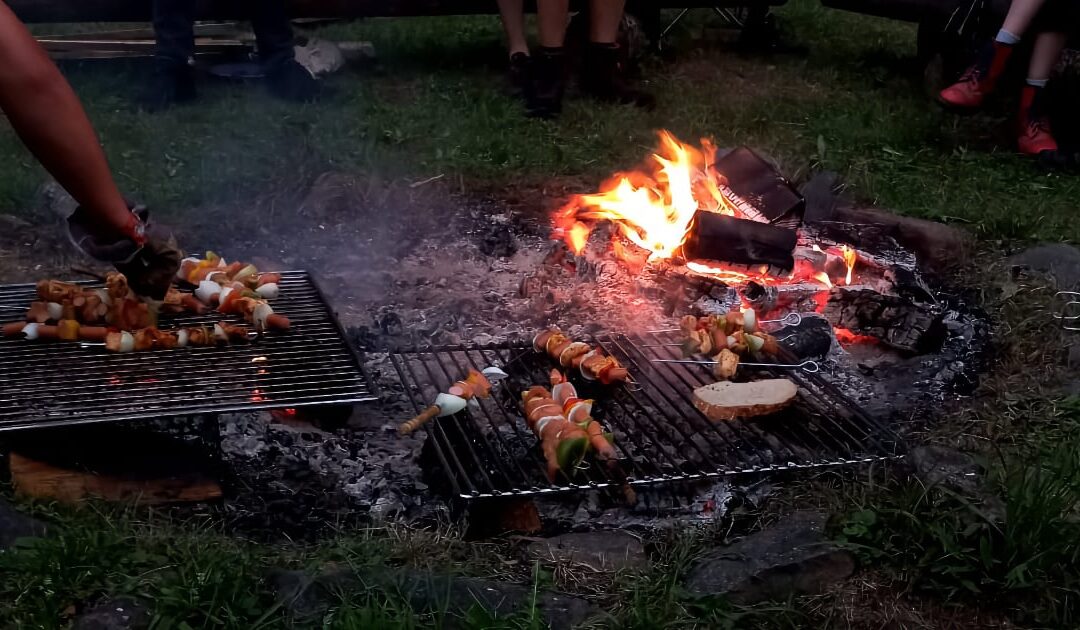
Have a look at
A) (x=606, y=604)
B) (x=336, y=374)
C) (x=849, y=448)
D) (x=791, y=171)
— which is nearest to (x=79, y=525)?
(x=336, y=374)

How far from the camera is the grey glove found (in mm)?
2688

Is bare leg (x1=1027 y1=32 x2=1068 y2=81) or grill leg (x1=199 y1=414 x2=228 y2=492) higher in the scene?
bare leg (x1=1027 y1=32 x2=1068 y2=81)

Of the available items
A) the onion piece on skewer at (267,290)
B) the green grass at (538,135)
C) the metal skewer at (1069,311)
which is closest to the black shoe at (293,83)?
the green grass at (538,135)

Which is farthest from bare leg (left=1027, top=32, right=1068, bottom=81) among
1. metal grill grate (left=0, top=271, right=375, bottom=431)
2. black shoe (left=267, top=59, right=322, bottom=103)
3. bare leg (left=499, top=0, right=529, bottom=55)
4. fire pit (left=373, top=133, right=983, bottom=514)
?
metal grill grate (left=0, top=271, right=375, bottom=431)

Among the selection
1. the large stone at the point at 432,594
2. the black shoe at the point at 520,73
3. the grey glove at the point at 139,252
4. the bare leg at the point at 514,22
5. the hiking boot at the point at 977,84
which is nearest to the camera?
the large stone at the point at 432,594

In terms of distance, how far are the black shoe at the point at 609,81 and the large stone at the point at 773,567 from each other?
4346 millimetres

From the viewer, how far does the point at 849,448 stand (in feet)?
9.35

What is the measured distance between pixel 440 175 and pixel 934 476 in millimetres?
3131

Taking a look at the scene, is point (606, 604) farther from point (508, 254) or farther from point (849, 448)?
point (508, 254)

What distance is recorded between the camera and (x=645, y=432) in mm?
2951

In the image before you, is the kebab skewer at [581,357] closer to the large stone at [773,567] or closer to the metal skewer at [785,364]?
the metal skewer at [785,364]

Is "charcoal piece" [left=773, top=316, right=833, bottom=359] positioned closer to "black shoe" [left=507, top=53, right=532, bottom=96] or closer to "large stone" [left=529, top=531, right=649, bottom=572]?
"large stone" [left=529, top=531, right=649, bottom=572]

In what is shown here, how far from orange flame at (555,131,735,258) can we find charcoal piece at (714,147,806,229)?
0.07m

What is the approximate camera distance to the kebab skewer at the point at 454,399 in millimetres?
2856
